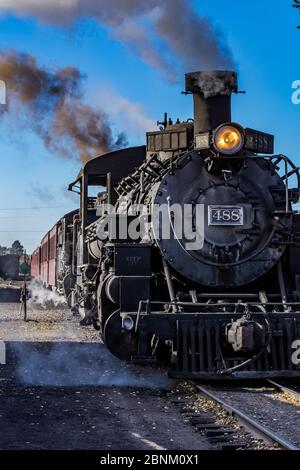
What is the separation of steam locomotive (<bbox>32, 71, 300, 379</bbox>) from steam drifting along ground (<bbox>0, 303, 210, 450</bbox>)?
23.5 inches

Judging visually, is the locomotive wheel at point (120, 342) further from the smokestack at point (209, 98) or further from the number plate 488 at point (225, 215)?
the smokestack at point (209, 98)

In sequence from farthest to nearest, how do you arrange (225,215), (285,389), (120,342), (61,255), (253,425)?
(61,255)
(225,215)
(120,342)
(285,389)
(253,425)

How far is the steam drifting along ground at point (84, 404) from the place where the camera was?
5.57 meters

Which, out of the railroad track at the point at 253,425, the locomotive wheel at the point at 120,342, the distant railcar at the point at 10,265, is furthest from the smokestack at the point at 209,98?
the distant railcar at the point at 10,265

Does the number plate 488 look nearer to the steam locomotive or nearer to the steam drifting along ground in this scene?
the steam locomotive

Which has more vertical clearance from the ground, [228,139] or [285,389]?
[228,139]

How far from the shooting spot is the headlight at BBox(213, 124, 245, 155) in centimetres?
868

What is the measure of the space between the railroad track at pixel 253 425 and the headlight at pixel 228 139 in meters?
3.12

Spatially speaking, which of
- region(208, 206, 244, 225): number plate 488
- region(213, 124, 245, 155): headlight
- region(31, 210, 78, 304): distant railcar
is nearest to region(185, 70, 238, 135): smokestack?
region(213, 124, 245, 155): headlight

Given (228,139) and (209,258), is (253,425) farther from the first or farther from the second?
(228,139)

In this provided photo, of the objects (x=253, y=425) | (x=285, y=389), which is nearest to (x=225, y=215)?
(x=285, y=389)

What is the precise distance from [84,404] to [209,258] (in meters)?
2.70

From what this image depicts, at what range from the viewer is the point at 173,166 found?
893cm

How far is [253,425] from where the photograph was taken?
19.1ft
